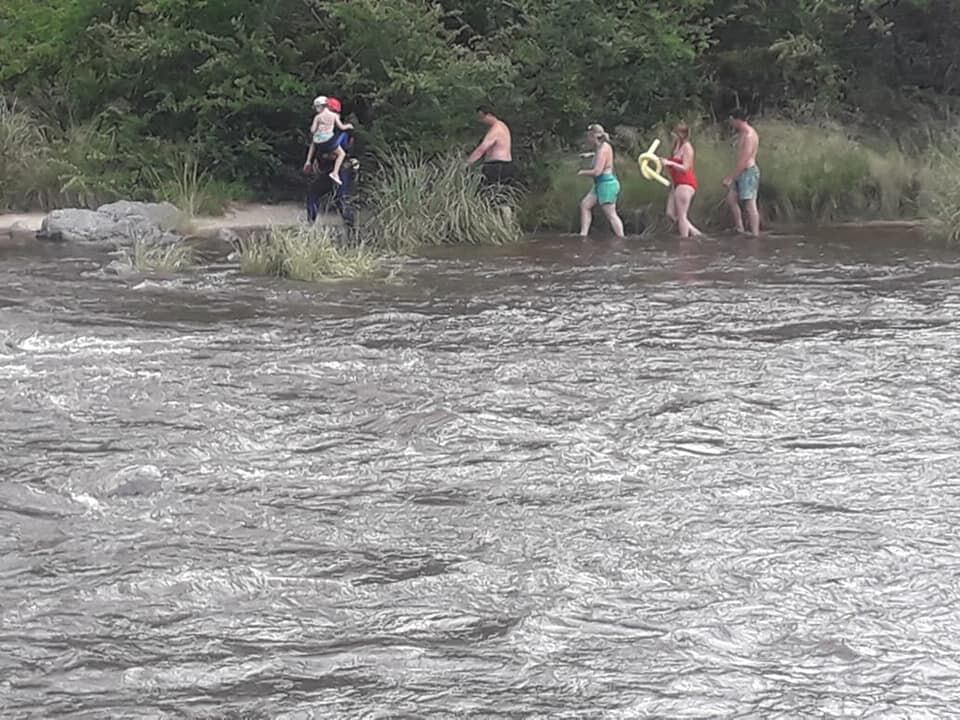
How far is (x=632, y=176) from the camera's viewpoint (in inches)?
835

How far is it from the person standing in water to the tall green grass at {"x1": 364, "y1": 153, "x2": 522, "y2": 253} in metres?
2.90

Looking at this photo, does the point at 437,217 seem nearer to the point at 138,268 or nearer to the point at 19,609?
the point at 138,268

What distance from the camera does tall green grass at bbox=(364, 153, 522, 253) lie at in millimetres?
19297

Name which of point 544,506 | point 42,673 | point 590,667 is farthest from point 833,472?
point 42,673

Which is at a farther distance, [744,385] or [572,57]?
[572,57]

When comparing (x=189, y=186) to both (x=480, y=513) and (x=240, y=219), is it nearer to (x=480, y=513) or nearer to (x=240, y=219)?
(x=240, y=219)

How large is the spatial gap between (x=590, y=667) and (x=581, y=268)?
11616 millimetres

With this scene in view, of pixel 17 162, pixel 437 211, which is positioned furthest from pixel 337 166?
pixel 17 162

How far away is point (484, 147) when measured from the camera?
20375 millimetres

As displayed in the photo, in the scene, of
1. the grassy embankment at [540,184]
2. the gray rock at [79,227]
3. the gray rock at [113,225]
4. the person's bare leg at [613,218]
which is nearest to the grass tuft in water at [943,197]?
the grassy embankment at [540,184]

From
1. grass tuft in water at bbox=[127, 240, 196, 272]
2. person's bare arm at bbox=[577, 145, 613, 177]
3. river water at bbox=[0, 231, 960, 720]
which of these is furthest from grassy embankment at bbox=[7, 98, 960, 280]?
river water at bbox=[0, 231, 960, 720]

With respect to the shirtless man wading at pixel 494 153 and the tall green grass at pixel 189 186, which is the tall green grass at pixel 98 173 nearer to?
the tall green grass at pixel 189 186

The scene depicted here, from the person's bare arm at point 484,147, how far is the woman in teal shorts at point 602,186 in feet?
4.34

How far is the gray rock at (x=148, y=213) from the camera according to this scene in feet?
66.0
